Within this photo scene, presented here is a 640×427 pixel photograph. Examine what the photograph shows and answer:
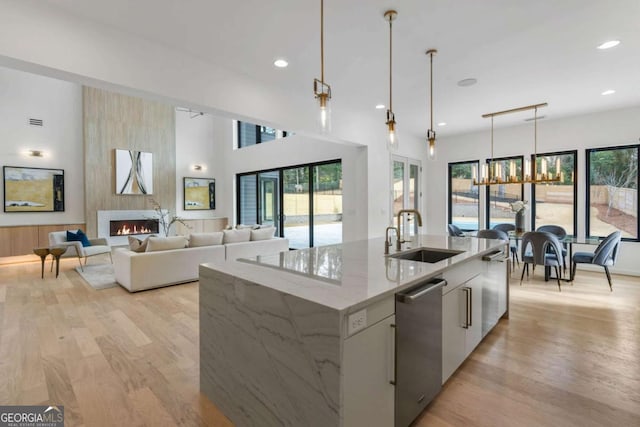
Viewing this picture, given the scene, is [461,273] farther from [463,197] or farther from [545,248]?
[463,197]

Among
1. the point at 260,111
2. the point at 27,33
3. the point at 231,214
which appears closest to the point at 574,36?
the point at 260,111

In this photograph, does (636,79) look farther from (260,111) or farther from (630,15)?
(260,111)

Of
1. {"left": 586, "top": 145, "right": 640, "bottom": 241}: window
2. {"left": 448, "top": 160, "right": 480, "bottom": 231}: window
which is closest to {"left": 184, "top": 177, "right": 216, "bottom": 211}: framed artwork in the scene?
{"left": 448, "top": 160, "right": 480, "bottom": 231}: window

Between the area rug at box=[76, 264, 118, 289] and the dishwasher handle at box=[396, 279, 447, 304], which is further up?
the dishwasher handle at box=[396, 279, 447, 304]

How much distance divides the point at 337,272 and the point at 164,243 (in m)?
3.80

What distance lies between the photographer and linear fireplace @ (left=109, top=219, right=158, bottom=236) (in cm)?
783

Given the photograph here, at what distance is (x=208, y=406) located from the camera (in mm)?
1953

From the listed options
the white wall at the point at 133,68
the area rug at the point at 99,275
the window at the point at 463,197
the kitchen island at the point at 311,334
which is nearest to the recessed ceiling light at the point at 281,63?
Result: the white wall at the point at 133,68

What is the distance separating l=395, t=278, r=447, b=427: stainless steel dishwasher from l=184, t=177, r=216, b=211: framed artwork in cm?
870

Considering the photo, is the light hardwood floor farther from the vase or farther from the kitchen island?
the vase

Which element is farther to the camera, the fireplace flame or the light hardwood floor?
the fireplace flame

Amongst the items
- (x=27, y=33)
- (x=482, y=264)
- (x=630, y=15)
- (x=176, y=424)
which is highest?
(x=630, y=15)

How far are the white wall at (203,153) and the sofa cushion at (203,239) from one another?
4.31 m

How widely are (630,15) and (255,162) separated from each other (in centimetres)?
739
